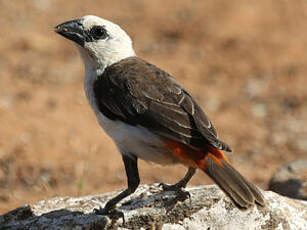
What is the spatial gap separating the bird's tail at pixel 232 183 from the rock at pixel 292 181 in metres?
2.56

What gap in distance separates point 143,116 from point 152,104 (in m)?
0.14

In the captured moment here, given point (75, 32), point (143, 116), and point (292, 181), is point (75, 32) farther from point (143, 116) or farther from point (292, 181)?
point (292, 181)

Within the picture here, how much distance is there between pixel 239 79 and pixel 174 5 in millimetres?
3484

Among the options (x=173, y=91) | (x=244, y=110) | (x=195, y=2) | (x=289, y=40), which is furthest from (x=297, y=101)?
(x=173, y=91)

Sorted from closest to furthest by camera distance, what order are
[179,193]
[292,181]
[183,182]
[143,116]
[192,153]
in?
[192,153] < [143,116] < [179,193] < [183,182] < [292,181]

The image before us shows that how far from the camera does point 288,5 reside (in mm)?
14086

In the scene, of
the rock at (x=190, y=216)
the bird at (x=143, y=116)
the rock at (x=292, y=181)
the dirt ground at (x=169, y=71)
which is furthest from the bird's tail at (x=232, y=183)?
the dirt ground at (x=169, y=71)

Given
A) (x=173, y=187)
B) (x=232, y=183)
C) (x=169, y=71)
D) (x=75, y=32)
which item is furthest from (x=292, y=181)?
(x=169, y=71)

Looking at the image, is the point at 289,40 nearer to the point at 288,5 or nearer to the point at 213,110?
the point at 288,5

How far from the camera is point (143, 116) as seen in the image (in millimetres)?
4660

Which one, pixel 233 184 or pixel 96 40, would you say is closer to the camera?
pixel 233 184

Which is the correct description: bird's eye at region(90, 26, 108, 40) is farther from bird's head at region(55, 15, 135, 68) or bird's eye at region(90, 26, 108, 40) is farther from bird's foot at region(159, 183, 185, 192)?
bird's foot at region(159, 183, 185, 192)

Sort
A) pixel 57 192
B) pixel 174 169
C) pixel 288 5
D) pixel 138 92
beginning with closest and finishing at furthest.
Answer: pixel 138 92 → pixel 57 192 → pixel 174 169 → pixel 288 5

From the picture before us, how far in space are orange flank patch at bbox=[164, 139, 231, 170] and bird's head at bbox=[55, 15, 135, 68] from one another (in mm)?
1061
